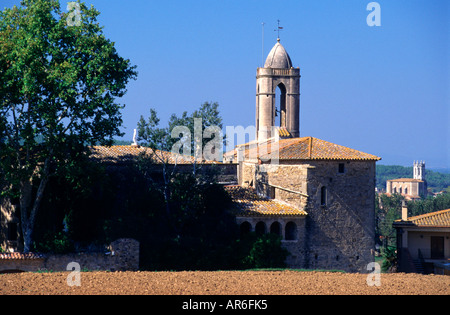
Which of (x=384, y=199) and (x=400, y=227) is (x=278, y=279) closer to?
(x=400, y=227)

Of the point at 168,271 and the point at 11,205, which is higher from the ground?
the point at 11,205

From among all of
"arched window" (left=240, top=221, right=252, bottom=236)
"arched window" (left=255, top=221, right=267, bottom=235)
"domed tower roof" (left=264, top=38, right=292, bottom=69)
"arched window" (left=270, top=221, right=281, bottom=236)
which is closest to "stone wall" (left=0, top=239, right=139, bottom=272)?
"arched window" (left=240, top=221, right=252, bottom=236)

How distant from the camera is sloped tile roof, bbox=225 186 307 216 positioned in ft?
117

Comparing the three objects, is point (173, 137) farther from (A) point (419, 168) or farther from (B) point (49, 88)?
(A) point (419, 168)

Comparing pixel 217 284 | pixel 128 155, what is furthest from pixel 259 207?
pixel 217 284

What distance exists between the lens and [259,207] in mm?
36344

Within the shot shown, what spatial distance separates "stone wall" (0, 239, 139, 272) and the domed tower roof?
2458 centimetres

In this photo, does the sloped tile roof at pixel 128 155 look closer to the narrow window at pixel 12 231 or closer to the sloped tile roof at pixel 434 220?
the narrow window at pixel 12 231

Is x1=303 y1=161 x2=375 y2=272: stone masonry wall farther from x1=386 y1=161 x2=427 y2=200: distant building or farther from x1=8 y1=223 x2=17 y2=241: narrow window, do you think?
x1=386 y1=161 x2=427 y2=200: distant building

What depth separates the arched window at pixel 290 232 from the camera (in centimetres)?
3631

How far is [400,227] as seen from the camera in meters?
41.2

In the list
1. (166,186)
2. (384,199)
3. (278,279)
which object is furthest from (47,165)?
(384,199)
